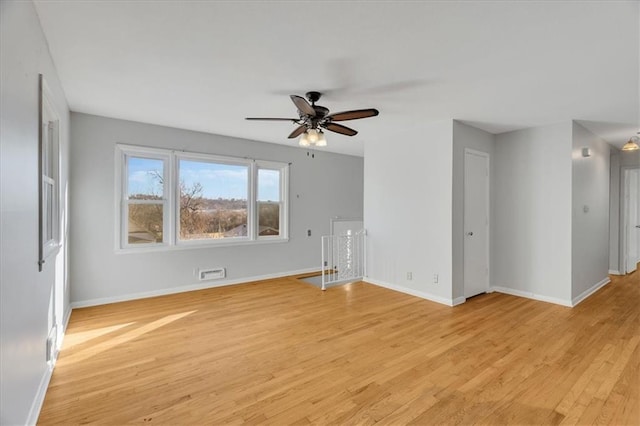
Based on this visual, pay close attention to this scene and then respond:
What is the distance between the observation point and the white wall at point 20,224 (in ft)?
4.77

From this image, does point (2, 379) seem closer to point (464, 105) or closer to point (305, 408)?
point (305, 408)

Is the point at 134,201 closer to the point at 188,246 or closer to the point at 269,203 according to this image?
the point at 188,246

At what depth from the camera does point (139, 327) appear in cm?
346

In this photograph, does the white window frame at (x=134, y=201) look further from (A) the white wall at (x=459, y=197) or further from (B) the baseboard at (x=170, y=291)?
(A) the white wall at (x=459, y=197)

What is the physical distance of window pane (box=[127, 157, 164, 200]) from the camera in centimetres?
451

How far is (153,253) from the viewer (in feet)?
15.2

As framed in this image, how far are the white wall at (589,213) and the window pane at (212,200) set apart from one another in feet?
16.5

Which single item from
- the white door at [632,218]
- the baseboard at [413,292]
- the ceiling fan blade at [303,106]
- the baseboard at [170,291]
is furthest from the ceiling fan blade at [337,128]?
the white door at [632,218]

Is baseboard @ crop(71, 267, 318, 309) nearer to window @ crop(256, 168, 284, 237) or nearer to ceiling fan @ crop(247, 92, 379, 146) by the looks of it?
window @ crop(256, 168, 284, 237)

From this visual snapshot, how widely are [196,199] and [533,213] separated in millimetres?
5184

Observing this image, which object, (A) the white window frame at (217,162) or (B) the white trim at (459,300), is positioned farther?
(A) the white window frame at (217,162)

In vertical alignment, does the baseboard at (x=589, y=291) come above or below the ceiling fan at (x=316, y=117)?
below

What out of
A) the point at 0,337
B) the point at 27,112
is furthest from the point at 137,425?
the point at 27,112

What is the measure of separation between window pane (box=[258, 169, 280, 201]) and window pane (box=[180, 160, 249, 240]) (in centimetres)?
29
